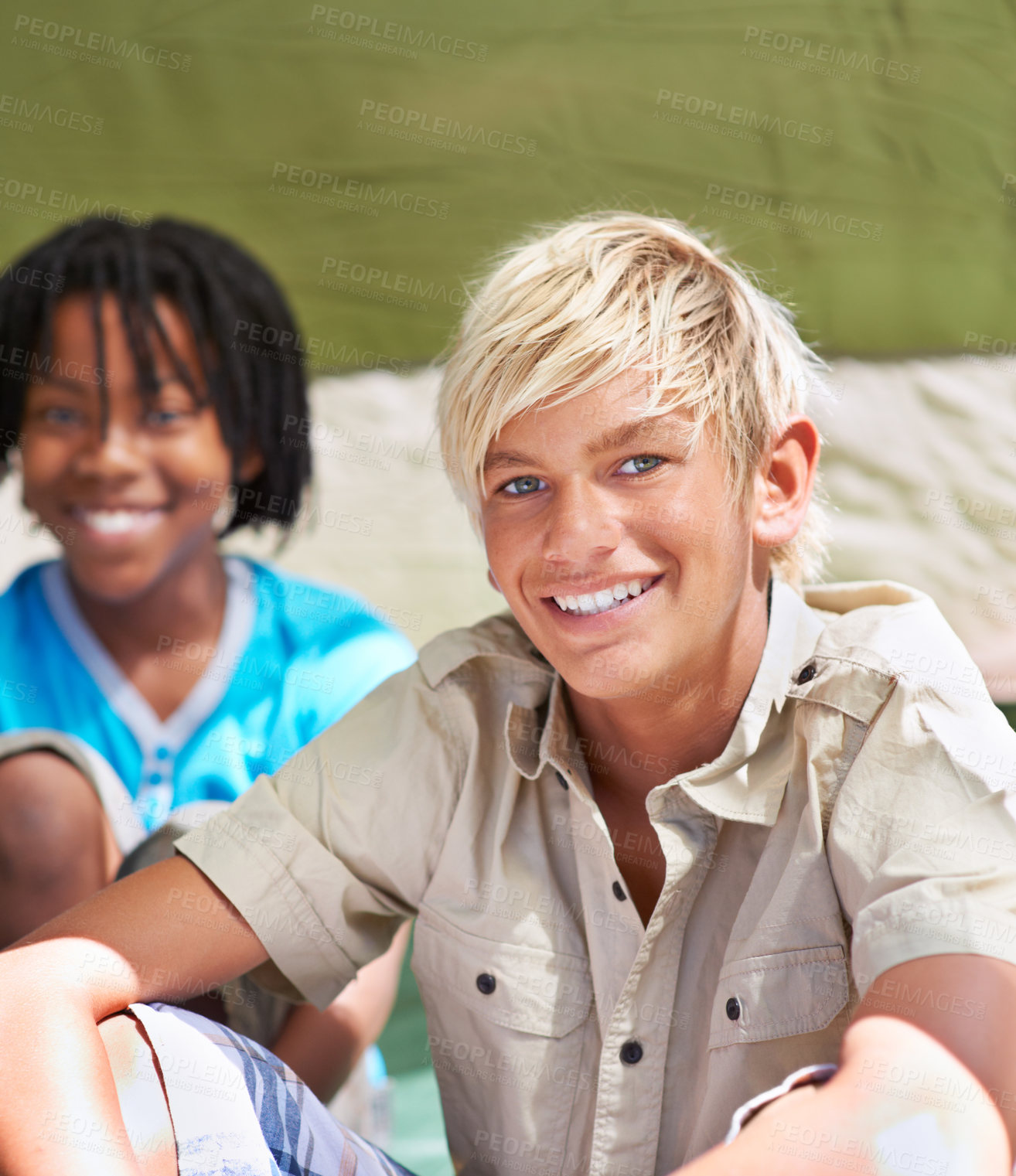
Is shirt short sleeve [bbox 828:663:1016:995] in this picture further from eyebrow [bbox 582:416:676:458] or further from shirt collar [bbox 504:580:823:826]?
eyebrow [bbox 582:416:676:458]

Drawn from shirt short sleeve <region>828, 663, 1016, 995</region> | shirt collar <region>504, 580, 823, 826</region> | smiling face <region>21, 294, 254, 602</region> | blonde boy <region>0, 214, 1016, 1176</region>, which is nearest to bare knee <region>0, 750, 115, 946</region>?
smiling face <region>21, 294, 254, 602</region>

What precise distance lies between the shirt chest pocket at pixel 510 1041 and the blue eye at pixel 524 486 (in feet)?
1.55

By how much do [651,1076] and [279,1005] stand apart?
593 mm

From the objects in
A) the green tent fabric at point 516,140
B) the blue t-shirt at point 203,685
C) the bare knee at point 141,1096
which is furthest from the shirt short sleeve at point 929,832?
the green tent fabric at point 516,140

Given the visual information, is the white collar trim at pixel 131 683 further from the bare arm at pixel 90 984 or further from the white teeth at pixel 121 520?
the bare arm at pixel 90 984

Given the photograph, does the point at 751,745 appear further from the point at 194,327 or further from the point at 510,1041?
the point at 194,327

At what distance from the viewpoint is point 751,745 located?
1.08 m

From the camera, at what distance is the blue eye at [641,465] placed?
1063 millimetres

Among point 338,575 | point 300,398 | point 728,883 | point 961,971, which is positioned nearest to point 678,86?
point 300,398

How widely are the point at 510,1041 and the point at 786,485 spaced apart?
0.65 metres

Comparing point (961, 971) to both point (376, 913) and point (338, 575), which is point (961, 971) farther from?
point (338, 575)

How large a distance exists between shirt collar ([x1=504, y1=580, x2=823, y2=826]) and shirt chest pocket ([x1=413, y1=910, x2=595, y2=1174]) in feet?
0.65

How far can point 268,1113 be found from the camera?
97 cm

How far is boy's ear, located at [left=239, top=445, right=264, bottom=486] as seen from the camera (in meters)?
2.02
